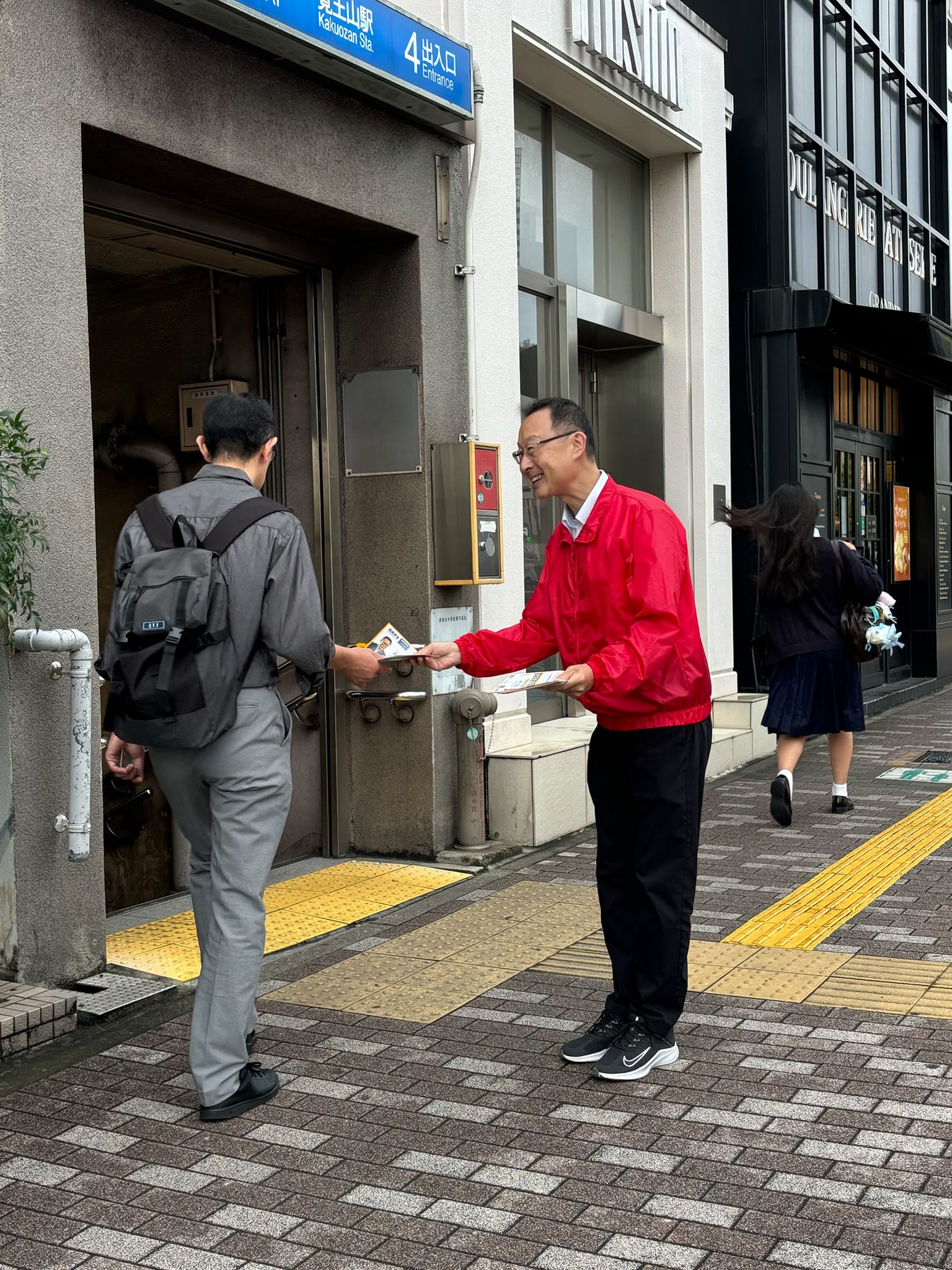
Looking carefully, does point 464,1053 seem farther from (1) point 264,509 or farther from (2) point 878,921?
(2) point 878,921

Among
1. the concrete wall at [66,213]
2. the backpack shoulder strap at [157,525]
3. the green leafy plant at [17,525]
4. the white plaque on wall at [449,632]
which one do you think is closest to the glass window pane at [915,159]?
the white plaque on wall at [449,632]

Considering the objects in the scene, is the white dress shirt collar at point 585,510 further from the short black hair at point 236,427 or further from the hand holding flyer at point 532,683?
the short black hair at point 236,427

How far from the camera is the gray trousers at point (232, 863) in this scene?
12.5 feet

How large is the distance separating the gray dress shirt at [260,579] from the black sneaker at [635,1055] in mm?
1412

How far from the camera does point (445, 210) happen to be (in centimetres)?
707

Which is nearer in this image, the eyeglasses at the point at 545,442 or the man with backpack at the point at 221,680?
the man with backpack at the point at 221,680

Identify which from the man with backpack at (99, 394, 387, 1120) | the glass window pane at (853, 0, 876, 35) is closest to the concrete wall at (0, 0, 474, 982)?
the man with backpack at (99, 394, 387, 1120)

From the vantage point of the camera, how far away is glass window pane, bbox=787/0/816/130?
1195 centimetres

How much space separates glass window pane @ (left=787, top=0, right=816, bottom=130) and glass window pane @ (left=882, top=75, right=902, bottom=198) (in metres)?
2.64

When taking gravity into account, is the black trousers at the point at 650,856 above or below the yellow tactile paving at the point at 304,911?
above

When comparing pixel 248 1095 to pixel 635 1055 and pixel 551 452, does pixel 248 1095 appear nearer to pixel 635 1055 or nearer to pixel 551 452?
pixel 635 1055

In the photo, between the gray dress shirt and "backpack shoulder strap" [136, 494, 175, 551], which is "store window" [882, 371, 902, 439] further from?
"backpack shoulder strap" [136, 494, 175, 551]

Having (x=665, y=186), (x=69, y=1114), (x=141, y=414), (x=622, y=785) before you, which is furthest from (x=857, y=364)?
(x=69, y=1114)

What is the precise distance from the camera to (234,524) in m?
3.80
